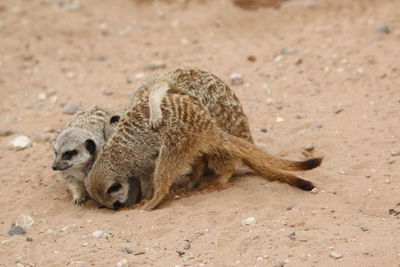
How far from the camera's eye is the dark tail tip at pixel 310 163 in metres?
3.07

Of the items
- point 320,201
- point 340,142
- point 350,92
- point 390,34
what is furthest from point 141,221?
point 390,34

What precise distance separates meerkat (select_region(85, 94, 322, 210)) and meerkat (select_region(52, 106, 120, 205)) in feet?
0.37

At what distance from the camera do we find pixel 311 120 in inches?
164

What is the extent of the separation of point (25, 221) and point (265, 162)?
1.21 m

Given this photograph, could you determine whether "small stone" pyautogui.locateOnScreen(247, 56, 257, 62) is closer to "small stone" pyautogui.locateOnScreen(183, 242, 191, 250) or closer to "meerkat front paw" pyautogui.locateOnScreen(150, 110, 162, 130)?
"meerkat front paw" pyautogui.locateOnScreen(150, 110, 162, 130)

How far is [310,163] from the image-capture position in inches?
122

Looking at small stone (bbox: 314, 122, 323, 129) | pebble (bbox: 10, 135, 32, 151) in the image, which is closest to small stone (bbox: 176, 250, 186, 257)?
small stone (bbox: 314, 122, 323, 129)

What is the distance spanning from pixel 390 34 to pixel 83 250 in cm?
344

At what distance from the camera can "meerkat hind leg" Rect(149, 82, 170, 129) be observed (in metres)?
3.35

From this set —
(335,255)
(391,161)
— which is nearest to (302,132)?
(391,161)

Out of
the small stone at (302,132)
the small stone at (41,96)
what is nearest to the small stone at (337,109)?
the small stone at (302,132)

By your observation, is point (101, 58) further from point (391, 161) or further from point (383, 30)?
point (391, 161)

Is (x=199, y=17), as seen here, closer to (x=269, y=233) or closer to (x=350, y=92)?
(x=350, y=92)

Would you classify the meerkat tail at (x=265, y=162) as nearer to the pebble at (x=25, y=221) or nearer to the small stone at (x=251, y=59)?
the pebble at (x=25, y=221)
